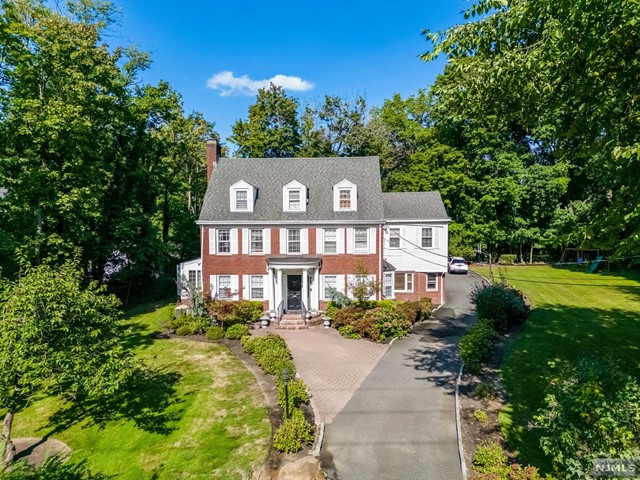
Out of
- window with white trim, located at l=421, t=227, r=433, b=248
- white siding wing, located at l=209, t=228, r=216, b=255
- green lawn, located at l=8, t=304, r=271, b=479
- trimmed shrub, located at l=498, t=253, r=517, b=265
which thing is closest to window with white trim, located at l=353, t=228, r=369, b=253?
window with white trim, located at l=421, t=227, r=433, b=248

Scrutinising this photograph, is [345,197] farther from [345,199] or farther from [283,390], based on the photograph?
[283,390]

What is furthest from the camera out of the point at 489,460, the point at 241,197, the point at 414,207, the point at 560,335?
the point at 414,207

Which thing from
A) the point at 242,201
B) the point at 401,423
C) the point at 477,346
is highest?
the point at 242,201

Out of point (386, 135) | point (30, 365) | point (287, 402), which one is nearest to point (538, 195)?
point (386, 135)

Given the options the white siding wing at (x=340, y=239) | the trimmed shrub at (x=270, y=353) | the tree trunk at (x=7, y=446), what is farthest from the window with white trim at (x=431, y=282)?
the tree trunk at (x=7, y=446)

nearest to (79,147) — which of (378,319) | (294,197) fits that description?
(294,197)

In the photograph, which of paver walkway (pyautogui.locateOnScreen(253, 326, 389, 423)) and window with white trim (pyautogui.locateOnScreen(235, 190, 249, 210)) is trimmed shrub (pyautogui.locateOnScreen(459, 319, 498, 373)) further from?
window with white trim (pyautogui.locateOnScreen(235, 190, 249, 210))
